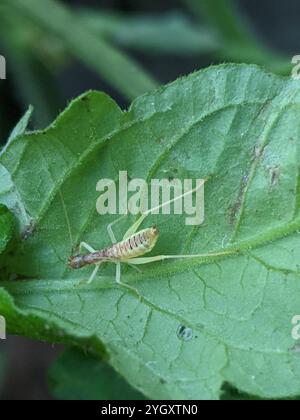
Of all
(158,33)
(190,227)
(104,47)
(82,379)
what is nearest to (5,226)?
(190,227)

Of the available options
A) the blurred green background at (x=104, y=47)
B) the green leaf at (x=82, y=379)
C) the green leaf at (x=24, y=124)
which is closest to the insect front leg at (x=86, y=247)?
the green leaf at (x=24, y=124)

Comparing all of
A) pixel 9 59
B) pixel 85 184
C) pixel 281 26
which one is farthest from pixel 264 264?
pixel 281 26

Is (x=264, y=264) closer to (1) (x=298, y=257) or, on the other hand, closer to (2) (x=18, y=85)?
(1) (x=298, y=257)

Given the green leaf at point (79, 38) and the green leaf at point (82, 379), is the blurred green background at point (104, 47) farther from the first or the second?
the green leaf at point (82, 379)

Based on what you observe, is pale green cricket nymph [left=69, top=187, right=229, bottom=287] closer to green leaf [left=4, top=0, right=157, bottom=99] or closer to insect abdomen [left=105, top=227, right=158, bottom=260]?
insect abdomen [left=105, top=227, right=158, bottom=260]

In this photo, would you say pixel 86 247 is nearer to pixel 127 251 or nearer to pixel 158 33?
pixel 127 251
